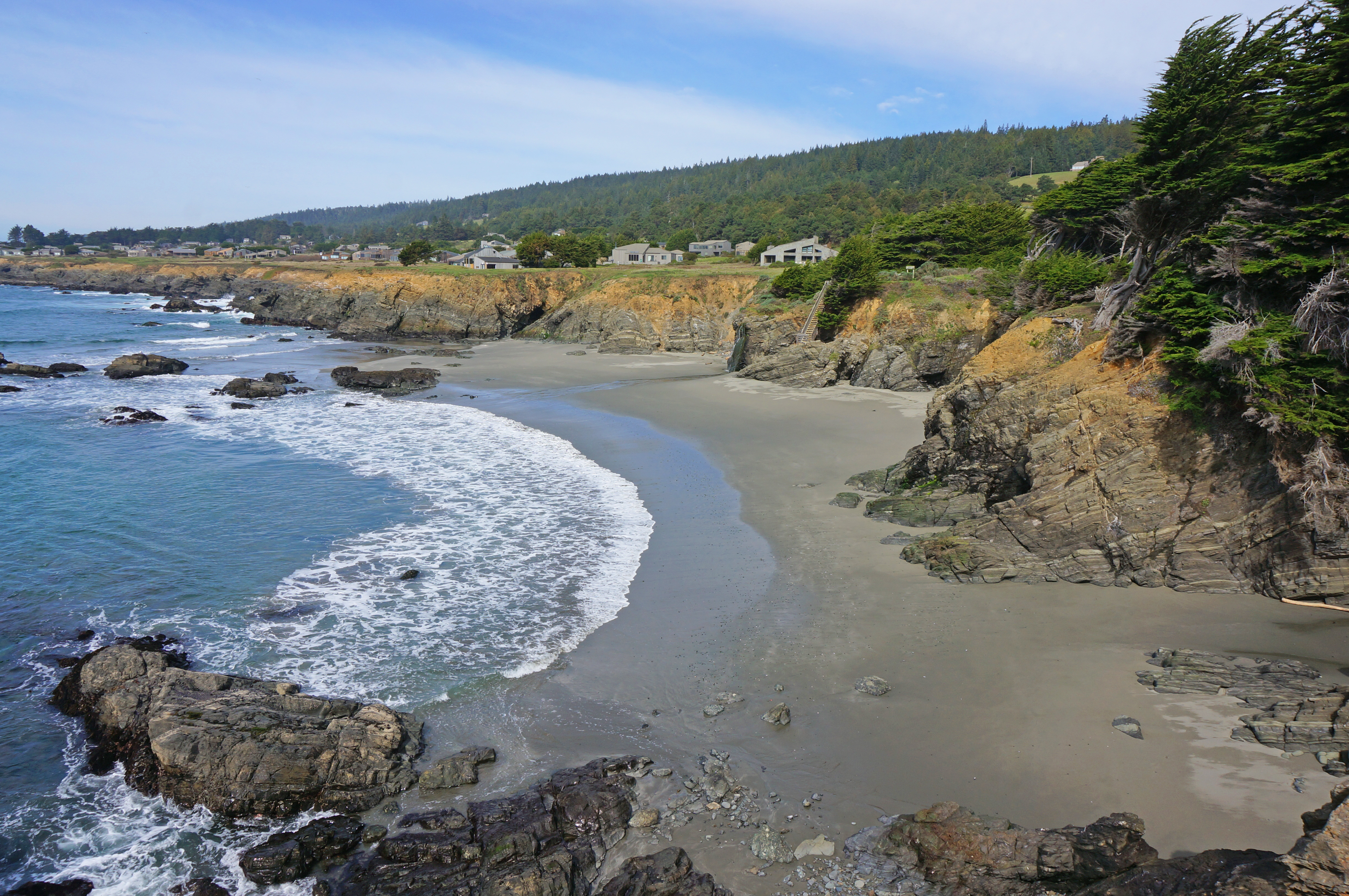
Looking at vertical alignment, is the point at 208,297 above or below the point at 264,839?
above

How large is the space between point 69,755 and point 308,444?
16.5m

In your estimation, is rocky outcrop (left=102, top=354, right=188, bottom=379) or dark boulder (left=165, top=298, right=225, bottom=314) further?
dark boulder (left=165, top=298, right=225, bottom=314)

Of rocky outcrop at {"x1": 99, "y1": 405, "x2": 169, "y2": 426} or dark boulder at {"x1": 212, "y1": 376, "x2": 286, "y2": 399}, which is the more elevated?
dark boulder at {"x1": 212, "y1": 376, "x2": 286, "y2": 399}

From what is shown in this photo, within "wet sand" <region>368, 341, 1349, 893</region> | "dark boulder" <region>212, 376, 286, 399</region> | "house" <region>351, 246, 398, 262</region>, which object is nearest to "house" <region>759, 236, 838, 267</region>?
"dark boulder" <region>212, 376, 286, 399</region>

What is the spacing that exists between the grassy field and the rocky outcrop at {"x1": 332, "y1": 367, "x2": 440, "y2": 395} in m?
103

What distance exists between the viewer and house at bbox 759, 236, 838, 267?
70.5m

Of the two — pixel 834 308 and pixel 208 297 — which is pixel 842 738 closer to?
pixel 834 308

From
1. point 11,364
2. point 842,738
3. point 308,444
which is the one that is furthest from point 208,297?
point 842,738

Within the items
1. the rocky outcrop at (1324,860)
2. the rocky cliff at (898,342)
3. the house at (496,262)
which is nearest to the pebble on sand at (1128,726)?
the rocky outcrop at (1324,860)

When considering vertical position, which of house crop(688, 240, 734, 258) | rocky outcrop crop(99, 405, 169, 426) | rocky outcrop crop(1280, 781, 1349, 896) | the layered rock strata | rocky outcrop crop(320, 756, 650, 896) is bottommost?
rocky outcrop crop(320, 756, 650, 896)

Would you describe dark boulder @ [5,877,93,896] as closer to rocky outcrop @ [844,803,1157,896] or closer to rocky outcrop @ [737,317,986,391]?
rocky outcrop @ [844,803,1157,896]

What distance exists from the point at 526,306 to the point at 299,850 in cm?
5988

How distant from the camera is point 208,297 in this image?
90.5m

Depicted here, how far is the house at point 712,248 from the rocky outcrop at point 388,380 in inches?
2509
